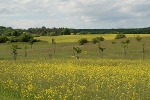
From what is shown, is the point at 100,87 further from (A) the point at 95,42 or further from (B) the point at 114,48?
(A) the point at 95,42

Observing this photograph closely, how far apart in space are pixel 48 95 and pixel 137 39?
7430cm

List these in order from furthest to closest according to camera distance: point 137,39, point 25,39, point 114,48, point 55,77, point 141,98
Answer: point 25,39
point 137,39
point 114,48
point 55,77
point 141,98

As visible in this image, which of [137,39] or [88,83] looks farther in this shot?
[137,39]

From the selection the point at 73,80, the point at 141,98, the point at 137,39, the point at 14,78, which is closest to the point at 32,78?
the point at 14,78

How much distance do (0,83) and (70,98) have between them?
6.94 meters

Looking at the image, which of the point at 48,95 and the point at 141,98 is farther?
the point at 48,95

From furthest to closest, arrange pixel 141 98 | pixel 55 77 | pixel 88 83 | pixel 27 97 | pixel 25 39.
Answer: pixel 25 39, pixel 55 77, pixel 88 83, pixel 27 97, pixel 141 98

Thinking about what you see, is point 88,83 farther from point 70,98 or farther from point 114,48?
point 114,48

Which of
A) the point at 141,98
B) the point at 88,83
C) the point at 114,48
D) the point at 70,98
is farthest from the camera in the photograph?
the point at 114,48

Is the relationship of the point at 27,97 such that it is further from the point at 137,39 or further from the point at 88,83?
the point at 137,39

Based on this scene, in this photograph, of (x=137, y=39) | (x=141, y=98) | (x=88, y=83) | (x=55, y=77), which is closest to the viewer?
(x=141, y=98)

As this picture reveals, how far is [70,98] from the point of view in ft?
46.2

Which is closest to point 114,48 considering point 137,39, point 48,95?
point 137,39

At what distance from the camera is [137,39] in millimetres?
86500
